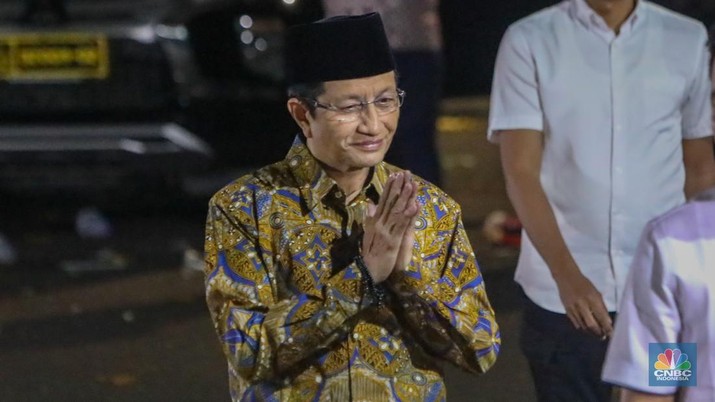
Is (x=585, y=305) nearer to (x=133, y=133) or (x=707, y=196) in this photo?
(x=707, y=196)

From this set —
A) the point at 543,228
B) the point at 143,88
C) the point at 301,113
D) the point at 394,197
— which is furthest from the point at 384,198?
the point at 143,88

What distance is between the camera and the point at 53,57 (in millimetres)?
7906

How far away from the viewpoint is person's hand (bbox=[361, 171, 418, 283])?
2670mm

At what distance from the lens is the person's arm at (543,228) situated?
3656 millimetres

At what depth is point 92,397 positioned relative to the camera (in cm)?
593

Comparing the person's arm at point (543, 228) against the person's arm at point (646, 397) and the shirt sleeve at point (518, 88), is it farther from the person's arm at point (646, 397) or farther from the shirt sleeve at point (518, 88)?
the person's arm at point (646, 397)

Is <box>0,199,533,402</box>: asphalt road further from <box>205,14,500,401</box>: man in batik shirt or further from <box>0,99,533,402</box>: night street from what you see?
<box>205,14,500,401</box>: man in batik shirt

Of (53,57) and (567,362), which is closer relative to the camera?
(567,362)

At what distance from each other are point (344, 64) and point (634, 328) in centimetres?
82

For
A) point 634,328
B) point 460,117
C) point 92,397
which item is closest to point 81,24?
point 92,397

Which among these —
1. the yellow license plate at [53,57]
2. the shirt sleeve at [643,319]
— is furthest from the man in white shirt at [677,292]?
the yellow license plate at [53,57]

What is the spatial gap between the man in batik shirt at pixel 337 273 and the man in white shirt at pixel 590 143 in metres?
0.87

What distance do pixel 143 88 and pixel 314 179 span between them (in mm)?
5203

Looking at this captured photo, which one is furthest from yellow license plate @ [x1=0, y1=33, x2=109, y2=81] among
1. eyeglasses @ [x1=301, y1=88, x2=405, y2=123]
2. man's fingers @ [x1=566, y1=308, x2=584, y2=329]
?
eyeglasses @ [x1=301, y1=88, x2=405, y2=123]
